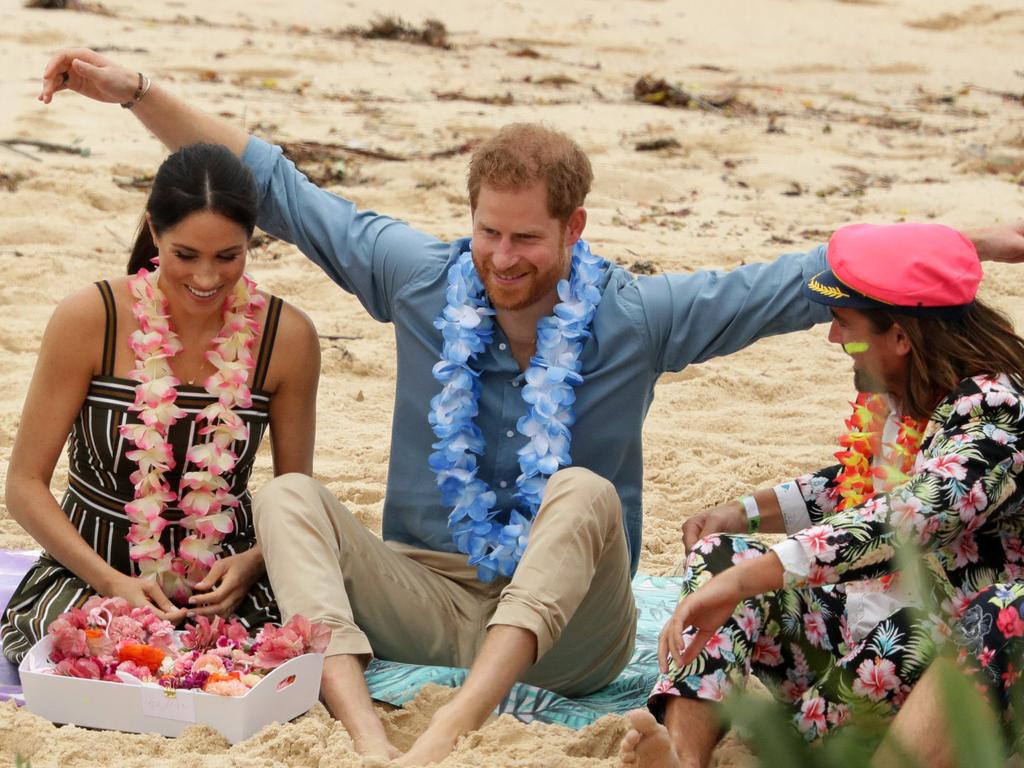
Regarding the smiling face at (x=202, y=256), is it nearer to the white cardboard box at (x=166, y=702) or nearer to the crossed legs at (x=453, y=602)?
the crossed legs at (x=453, y=602)

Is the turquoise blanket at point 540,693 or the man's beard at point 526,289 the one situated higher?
the man's beard at point 526,289

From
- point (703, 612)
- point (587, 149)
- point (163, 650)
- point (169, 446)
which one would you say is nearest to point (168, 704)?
point (163, 650)

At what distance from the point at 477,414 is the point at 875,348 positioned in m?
1.07

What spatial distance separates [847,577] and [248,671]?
1.34 metres

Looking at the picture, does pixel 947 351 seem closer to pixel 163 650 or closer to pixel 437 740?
pixel 437 740

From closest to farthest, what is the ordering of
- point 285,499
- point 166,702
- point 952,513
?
point 952,513, point 166,702, point 285,499

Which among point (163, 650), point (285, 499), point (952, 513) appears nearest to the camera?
point (952, 513)

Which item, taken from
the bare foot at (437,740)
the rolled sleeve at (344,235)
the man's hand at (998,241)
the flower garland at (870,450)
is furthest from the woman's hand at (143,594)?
the man's hand at (998,241)

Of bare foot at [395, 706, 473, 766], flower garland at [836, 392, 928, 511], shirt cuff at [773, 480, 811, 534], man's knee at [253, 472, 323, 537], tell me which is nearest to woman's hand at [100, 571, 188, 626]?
man's knee at [253, 472, 323, 537]

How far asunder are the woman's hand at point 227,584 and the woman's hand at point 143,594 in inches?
2.3

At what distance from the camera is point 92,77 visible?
4078 millimetres

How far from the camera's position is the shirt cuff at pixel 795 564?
302 centimetres

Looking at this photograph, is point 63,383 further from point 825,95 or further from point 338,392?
point 825,95

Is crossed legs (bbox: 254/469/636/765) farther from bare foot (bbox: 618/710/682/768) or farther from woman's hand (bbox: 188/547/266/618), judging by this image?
bare foot (bbox: 618/710/682/768)
